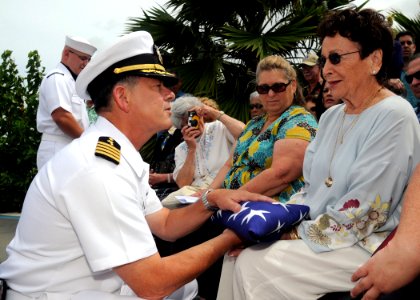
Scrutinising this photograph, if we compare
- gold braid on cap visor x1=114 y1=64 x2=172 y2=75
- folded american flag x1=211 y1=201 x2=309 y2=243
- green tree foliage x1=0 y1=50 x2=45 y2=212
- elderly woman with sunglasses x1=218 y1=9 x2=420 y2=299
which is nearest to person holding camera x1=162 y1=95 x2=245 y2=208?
elderly woman with sunglasses x1=218 y1=9 x2=420 y2=299

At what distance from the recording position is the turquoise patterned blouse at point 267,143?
3012 millimetres

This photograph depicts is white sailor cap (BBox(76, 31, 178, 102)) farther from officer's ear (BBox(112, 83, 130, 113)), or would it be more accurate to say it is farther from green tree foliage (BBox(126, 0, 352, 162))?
green tree foliage (BBox(126, 0, 352, 162))

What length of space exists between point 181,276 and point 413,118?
1148 millimetres

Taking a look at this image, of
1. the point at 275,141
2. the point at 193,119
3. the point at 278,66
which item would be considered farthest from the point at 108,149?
the point at 193,119

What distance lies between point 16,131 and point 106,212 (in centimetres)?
734

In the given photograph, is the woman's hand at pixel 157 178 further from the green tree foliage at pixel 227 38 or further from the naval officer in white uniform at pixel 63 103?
the green tree foliage at pixel 227 38

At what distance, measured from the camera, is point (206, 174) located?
160 inches

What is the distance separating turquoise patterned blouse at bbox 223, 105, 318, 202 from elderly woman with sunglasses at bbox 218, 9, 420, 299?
0.64 m

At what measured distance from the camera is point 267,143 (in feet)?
10.2

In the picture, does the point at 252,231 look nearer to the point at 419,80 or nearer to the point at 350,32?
the point at 350,32

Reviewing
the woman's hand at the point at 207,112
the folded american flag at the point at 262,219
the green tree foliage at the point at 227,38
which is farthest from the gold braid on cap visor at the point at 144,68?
the green tree foliage at the point at 227,38

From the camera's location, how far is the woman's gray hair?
4199 mm

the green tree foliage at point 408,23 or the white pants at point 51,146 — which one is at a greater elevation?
the green tree foliage at point 408,23

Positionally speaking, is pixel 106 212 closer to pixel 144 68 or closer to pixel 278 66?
pixel 144 68
